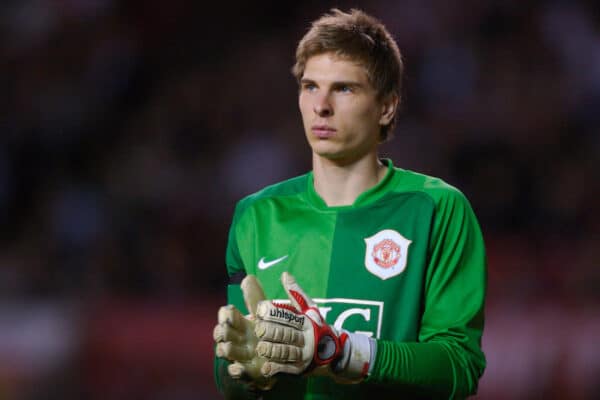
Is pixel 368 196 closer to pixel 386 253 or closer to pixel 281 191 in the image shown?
pixel 386 253

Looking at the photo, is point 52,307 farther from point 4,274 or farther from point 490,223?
point 490,223

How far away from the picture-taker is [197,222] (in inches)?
273

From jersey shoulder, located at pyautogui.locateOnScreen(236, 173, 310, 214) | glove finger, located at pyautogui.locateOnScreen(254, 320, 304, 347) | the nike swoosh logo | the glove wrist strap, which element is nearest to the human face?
jersey shoulder, located at pyautogui.locateOnScreen(236, 173, 310, 214)

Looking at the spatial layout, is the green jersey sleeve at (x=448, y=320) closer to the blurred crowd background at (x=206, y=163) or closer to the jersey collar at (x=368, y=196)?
the jersey collar at (x=368, y=196)

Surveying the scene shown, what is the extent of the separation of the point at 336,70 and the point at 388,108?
0.85ft

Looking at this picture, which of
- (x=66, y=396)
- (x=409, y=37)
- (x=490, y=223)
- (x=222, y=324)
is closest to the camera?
(x=222, y=324)

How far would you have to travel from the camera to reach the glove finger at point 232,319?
2607mm

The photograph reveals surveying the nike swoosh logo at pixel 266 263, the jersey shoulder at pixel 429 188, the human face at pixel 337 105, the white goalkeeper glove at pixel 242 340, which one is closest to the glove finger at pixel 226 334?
the white goalkeeper glove at pixel 242 340

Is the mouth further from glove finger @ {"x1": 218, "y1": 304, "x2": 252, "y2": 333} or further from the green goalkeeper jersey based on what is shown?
glove finger @ {"x1": 218, "y1": 304, "x2": 252, "y2": 333}

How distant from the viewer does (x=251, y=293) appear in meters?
2.80

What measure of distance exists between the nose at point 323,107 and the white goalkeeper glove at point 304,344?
621 millimetres

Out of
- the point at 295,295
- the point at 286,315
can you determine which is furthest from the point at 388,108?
the point at 286,315

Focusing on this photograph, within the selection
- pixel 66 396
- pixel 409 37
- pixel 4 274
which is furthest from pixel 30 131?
pixel 409 37

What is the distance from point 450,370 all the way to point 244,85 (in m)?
5.32
